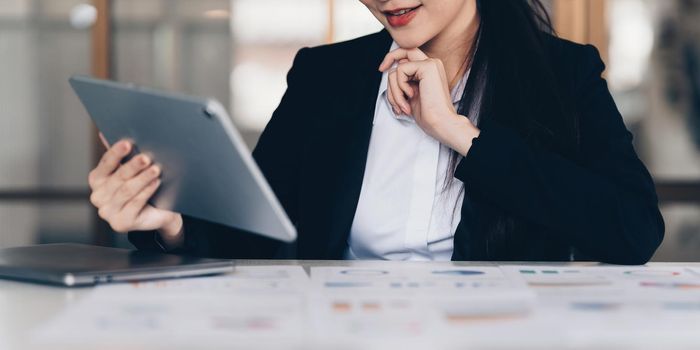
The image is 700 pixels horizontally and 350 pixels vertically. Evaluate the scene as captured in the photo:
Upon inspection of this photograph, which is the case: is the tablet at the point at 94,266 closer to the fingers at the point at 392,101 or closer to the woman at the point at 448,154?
the woman at the point at 448,154

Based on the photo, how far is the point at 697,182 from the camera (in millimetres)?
3652

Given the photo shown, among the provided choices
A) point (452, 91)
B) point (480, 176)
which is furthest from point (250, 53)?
point (480, 176)

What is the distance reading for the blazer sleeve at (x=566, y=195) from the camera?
133cm

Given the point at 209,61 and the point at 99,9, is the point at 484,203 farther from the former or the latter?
the point at 99,9

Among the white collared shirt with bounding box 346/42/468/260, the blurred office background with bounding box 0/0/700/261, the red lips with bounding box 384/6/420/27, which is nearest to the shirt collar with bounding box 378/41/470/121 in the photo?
the white collared shirt with bounding box 346/42/468/260

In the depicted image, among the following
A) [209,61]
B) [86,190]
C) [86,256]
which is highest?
[209,61]

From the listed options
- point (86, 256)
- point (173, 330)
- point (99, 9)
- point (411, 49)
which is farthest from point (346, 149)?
point (99, 9)

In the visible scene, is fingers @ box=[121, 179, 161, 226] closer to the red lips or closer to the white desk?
the white desk

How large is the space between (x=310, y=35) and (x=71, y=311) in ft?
9.26

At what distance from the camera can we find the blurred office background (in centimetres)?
359

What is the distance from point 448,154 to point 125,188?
22.9 inches

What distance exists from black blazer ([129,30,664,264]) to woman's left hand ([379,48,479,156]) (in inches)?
2.4

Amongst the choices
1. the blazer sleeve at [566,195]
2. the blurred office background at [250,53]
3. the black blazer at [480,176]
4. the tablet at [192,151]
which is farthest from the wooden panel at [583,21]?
the tablet at [192,151]

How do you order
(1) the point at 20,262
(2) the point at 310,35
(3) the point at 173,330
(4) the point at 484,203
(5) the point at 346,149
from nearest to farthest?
(3) the point at 173,330 < (1) the point at 20,262 < (4) the point at 484,203 < (5) the point at 346,149 < (2) the point at 310,35
